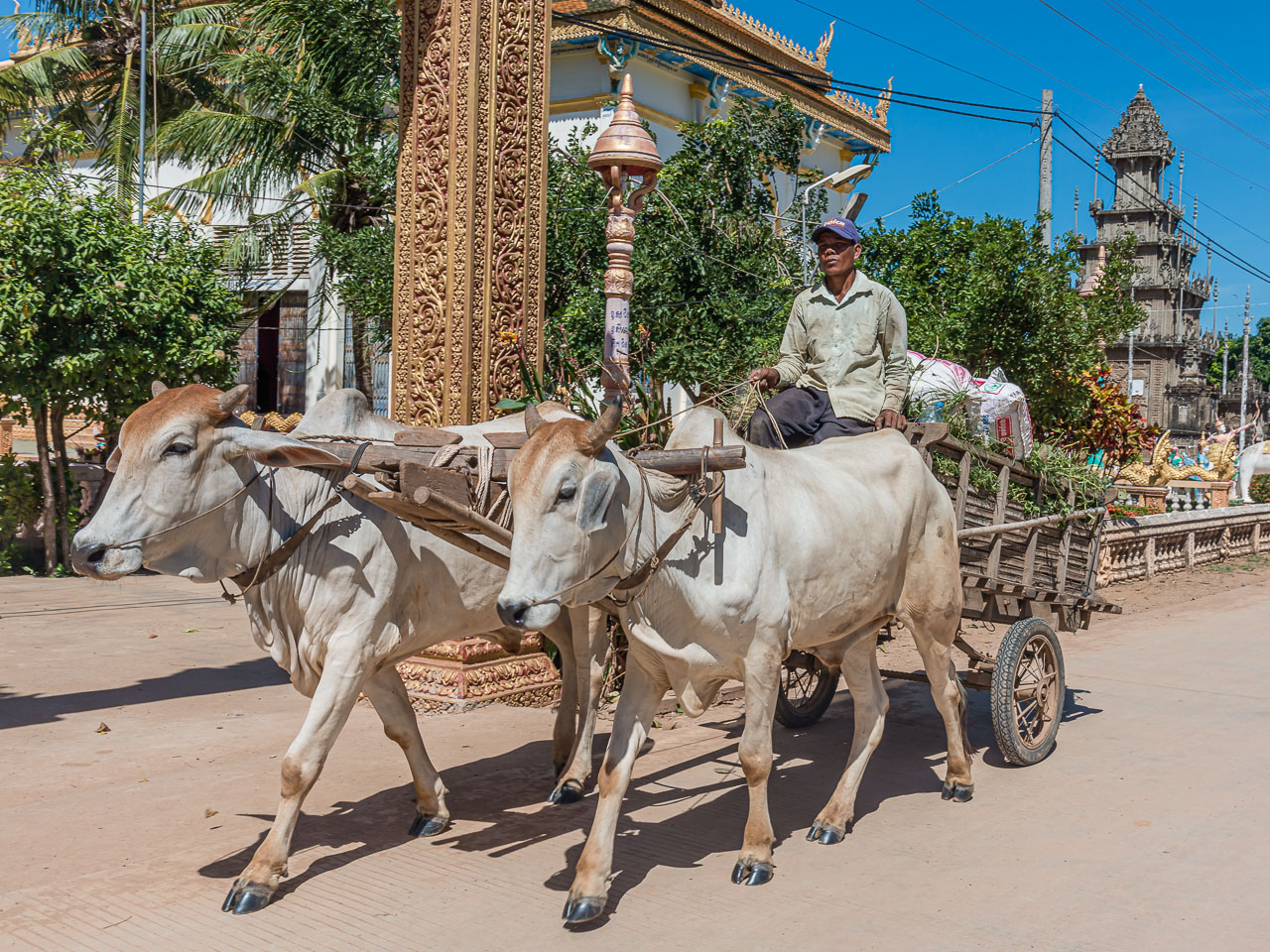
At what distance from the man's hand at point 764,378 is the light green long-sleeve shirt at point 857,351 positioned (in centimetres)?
8

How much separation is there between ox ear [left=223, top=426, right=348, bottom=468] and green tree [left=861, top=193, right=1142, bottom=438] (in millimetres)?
9026

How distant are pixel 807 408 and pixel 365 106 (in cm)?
1109

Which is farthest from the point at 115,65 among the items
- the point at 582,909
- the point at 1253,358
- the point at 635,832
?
the point at 1253,358

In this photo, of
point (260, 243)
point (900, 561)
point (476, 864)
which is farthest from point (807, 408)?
point (260, 243)

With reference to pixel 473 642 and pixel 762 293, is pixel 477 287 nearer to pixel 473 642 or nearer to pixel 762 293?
pixel 473 642

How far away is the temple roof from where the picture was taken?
5612cm

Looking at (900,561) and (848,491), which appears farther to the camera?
(900,561)

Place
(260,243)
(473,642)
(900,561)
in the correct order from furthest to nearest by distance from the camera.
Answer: (260,243) < (473,642) < (900,561)

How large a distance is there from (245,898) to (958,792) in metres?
3.31

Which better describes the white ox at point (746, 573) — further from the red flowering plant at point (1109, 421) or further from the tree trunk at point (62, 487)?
the tree trunk at point (62, 487)

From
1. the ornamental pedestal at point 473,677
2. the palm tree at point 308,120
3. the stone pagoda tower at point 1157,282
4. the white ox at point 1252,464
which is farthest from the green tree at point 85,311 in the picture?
the stone pagoda tower at point 1157,282

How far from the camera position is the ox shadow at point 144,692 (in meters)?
6.88

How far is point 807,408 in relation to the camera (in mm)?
5809

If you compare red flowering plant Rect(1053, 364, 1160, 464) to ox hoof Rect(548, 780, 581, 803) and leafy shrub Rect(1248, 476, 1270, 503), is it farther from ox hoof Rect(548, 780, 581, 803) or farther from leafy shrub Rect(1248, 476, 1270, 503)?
leafy shrub Rect(1248, 476, 1270, 503)
